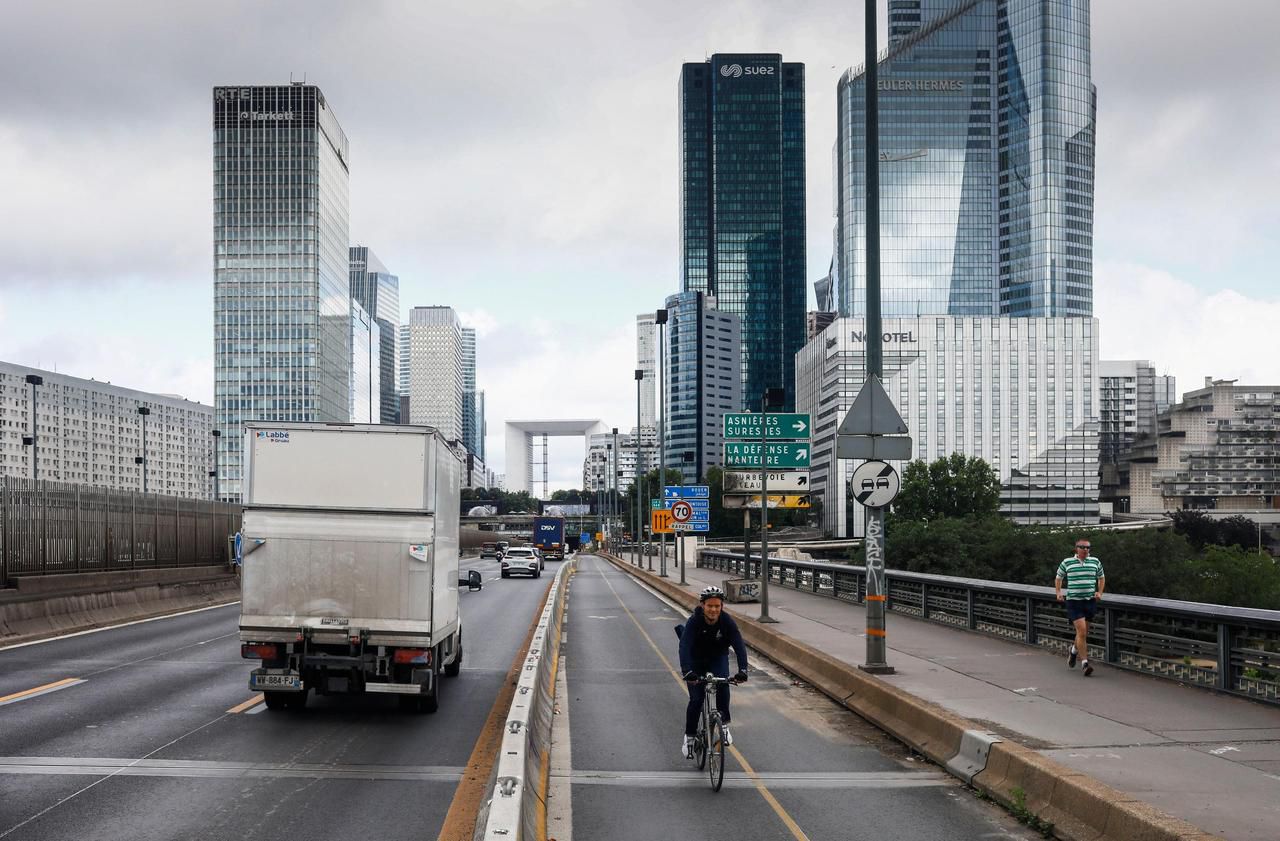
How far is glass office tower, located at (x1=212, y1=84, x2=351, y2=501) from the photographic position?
17762 centimetres

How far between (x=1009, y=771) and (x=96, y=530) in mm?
26281

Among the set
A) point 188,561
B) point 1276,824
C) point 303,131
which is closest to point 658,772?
point 1276,824

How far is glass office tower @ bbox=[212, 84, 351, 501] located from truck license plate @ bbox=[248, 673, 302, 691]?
17090cm

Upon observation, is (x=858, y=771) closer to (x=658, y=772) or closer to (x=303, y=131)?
(x=658, y=772)

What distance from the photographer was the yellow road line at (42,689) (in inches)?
535

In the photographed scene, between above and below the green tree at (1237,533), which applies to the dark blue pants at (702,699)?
above

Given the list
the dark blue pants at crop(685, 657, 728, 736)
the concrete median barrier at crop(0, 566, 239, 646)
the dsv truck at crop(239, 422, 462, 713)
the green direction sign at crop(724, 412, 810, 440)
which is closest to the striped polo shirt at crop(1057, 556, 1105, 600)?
the dark blue pants at crop(685, 657, 728, 736)

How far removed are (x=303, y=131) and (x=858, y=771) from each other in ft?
604

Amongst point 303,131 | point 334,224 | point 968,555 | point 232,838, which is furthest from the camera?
point 334,224

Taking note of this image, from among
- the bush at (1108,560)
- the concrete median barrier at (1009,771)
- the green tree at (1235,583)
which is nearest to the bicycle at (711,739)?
the concrete median barrier at (1009,771)

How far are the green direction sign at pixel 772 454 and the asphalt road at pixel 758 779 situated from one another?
703 inches

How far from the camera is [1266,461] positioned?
185375 millimetres

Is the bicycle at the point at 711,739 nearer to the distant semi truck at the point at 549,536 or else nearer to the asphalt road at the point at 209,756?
the asphalt road at the point at 209,756

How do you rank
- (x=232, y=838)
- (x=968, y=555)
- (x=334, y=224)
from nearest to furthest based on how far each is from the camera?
1. (x=232, y=838)
2. (x=968, y=555)
3. (x=334, y=224)
